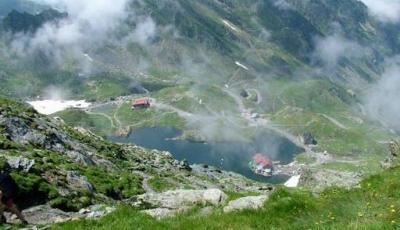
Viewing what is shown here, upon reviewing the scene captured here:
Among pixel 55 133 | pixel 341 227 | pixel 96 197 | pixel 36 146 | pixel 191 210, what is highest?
pixel 55 133

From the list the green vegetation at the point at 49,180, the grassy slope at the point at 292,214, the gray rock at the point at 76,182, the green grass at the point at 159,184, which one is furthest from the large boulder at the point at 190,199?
the green grass at the point at 159,184

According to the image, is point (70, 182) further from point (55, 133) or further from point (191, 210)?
point (55, 133)

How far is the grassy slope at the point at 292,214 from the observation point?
19188 millimetres

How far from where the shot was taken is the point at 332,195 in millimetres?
24078

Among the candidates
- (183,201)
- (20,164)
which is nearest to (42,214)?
(20,164)

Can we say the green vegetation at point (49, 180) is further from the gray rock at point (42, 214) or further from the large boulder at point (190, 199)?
the large boulder at point (190, 199)

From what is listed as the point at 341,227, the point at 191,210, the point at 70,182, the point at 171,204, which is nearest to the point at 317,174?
the point at 70,182

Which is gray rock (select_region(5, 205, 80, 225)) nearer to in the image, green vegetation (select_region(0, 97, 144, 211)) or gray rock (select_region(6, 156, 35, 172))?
green vegetation (select_region(0, 97, 144, 211))

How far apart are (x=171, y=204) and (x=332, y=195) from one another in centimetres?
1042

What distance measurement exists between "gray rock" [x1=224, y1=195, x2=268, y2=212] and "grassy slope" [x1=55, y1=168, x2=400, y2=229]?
46 cm

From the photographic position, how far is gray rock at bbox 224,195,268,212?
23047 millimetres

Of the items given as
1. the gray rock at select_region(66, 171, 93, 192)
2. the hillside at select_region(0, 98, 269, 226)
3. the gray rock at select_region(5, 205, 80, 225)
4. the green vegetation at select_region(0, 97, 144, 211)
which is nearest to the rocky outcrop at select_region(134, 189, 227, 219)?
the hillside at select_region(0, 98, 269, 226)

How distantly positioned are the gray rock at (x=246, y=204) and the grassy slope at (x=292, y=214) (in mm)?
462

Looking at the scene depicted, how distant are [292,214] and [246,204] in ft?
8.58
